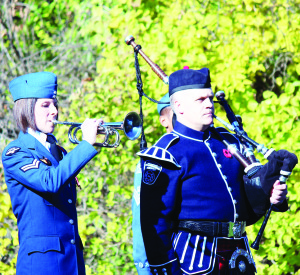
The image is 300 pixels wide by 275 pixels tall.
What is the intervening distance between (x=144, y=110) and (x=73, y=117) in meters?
0.81

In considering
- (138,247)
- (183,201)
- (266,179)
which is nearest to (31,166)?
(183,201)

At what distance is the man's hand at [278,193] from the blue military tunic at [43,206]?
1064 mm

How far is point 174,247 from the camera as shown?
3.06 meters

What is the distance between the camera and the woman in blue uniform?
3160mm

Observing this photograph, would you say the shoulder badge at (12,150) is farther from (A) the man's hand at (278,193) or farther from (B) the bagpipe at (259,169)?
(A) the man's hand at (278,193)

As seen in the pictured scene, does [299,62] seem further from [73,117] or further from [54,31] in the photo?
[54,31]

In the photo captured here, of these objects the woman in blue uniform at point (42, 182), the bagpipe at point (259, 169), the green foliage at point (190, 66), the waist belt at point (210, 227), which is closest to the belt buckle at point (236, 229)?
the waist belt at point (210, 227)

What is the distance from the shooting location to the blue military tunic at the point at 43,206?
10.3 ft

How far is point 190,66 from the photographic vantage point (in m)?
4.91

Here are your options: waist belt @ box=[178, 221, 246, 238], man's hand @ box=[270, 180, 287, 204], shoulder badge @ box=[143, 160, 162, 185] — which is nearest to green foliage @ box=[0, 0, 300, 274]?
man's hand @ box=[270, 180, 287, 204]

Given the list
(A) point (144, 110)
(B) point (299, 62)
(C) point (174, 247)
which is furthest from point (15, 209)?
(B) point (299, 62)

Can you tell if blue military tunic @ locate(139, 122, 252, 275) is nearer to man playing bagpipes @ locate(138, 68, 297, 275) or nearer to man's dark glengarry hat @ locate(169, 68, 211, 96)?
man playing bagpipes @ locate(138, 68, 297, 275)

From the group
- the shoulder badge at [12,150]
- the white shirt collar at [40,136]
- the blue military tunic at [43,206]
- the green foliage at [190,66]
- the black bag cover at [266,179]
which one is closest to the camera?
the black bag cover at [266,179]

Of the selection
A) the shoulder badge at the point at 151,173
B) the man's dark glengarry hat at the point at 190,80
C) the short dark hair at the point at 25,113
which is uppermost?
the man's dark glengarry hat at the point at 190,80
